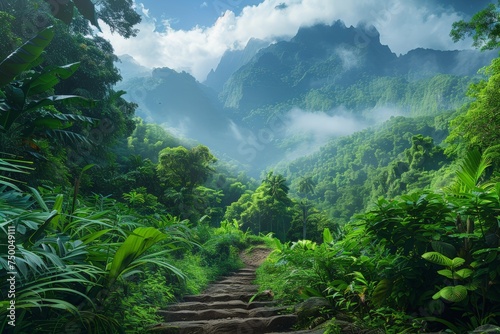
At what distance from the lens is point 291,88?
136625mm

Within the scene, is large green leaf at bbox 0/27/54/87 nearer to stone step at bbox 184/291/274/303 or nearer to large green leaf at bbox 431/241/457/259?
stone step at bbox 184/291/274/303

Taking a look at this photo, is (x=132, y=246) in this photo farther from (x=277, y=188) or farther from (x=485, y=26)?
(x=277, y=188)

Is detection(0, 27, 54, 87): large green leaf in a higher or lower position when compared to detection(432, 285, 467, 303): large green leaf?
higher

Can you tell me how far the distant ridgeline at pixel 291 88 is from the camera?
9775 cm

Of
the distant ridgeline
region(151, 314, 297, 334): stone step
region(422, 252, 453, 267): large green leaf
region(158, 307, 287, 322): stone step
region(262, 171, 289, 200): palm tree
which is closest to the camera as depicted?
region(422, 252, 453, 267): large green leaf

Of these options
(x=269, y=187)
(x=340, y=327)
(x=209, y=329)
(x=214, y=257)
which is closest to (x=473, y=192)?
(x=340, y=327)

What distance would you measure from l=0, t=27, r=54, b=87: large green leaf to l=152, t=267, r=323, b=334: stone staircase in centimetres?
308

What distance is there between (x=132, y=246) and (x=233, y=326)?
1.13 metres

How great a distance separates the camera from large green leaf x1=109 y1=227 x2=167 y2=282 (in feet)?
7.54

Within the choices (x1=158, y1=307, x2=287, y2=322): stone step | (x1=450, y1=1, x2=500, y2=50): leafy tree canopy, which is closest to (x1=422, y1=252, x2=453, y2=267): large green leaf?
(x1=158, y1=307, x2=287, y2=322): stone step

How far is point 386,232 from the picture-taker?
8.45 feet

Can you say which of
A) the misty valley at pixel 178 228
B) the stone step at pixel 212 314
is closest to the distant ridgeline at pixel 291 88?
the misty valley at pixel 178 228

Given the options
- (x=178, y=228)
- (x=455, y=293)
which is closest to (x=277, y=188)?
(x=178, y=228)

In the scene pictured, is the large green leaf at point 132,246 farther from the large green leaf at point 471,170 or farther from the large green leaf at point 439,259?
the large green leaf at point 471,170
